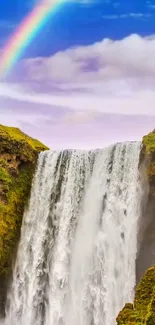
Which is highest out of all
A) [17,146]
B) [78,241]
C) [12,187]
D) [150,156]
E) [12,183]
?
[17,146]

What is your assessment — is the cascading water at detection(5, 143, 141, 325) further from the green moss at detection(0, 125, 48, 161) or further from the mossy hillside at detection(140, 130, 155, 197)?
the green moss at detection(0, 125, 48, 161)

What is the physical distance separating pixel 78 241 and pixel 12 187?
7258 millimetres

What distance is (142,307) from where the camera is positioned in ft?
39.3

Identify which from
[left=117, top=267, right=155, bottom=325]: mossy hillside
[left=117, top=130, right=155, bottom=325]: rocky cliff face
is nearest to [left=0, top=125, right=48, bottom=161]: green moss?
[left=117, top=130, right=155, bottom=325]: rocky cliff face

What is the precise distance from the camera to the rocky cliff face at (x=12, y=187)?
3244cm

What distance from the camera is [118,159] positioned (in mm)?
29516

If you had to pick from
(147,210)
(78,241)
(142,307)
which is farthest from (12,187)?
(142,307)

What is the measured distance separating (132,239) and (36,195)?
934cm

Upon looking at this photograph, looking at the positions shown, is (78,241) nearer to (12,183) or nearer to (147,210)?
(147,210)

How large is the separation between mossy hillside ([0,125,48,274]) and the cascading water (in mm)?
758

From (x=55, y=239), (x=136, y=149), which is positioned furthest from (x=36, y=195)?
(x=136, y=149)

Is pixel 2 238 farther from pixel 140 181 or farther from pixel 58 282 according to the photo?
pixel 140 181

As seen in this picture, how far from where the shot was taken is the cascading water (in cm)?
2734

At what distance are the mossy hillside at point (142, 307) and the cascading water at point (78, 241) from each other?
1453 centimetres
